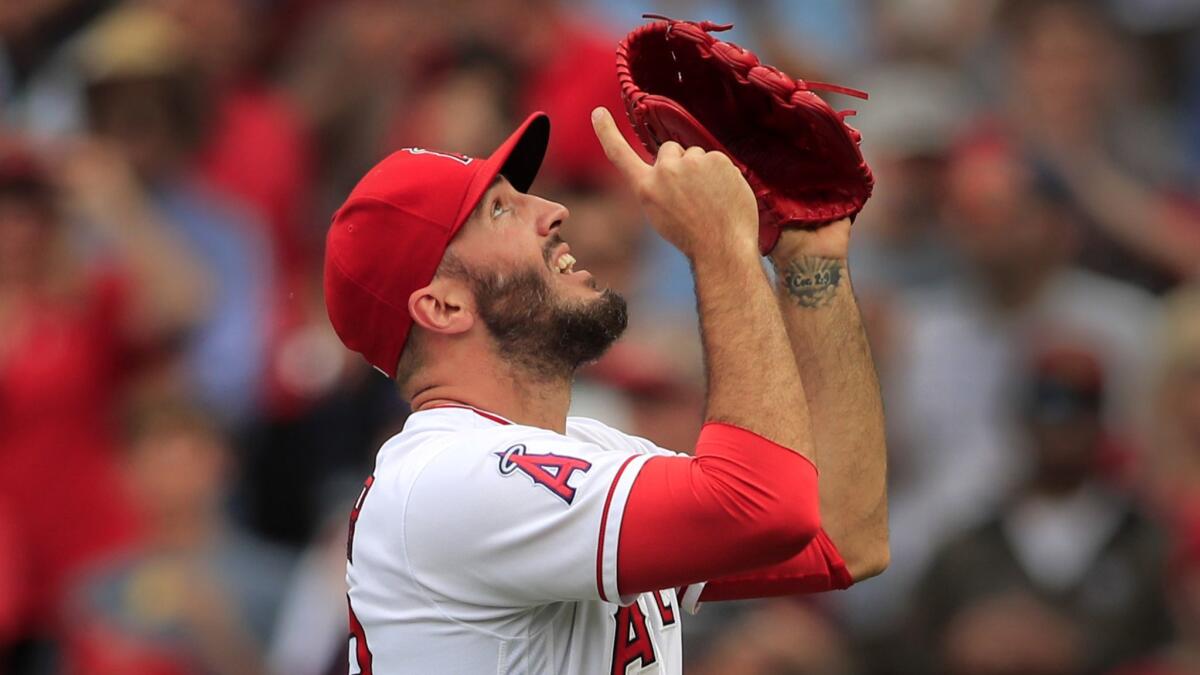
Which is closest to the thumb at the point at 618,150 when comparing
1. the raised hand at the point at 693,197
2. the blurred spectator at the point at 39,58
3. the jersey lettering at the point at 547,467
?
the raised hand at the point at 693,197

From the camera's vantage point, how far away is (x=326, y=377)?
6609mm

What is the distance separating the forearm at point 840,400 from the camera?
3.52 meters

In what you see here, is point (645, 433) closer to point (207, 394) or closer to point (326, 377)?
point (326, 377)

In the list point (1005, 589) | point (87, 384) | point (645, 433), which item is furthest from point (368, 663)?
point (87, 384)

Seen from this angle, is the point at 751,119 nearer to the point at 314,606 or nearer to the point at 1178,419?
the point at 314,606

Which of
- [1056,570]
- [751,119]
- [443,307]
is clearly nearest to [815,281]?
[751,119]

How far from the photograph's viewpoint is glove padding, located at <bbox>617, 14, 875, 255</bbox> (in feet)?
10.9

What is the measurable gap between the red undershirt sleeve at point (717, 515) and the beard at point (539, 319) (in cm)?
47

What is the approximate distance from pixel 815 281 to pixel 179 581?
324cm

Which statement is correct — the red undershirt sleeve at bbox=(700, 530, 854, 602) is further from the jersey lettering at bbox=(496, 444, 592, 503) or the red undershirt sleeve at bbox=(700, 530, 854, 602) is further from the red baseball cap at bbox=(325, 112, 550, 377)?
the red baseball cap at bbox=(325, 112, 550, 377)

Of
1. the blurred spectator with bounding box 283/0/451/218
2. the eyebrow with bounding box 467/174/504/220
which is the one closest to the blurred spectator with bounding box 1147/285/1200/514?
the blurred spectator with bounding box 283/0/451/218

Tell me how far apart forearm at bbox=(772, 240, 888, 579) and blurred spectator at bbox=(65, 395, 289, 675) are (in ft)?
10.1

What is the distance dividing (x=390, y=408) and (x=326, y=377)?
1.38 ft

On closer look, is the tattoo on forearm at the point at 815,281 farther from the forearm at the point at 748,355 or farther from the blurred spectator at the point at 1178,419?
the blurred spectator at the point at 1178,419
